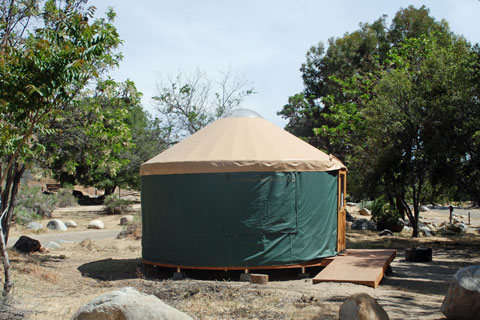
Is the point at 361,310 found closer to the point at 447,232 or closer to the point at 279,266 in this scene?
the point at 279,266

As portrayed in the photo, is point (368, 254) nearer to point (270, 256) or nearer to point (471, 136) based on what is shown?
point (270, 256)

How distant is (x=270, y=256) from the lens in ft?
24.8

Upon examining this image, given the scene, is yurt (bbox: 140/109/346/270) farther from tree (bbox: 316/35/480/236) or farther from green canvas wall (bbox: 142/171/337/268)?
tree (bbox: 316/35/480/236)

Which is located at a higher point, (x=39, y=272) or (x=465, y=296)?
(x=465, y=296)

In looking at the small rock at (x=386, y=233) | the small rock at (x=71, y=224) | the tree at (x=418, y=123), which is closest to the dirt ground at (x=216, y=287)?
the tree at (x=418, y=123)

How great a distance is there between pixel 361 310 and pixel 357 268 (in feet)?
10.1

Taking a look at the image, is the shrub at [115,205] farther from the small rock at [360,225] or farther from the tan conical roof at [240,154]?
the tan conical roof at [240,154]

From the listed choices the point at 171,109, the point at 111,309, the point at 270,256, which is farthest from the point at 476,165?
the point at 171,109

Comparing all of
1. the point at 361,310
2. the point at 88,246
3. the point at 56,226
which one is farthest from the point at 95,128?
the point at 56,226

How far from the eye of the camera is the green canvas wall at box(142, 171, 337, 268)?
24.8 ft

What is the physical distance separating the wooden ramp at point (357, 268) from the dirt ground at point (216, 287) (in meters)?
0.15

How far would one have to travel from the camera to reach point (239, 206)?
7.59 metres

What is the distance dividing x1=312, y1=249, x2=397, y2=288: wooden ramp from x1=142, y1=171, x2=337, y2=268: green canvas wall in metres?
0.53

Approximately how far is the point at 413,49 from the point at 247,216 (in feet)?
36.3
